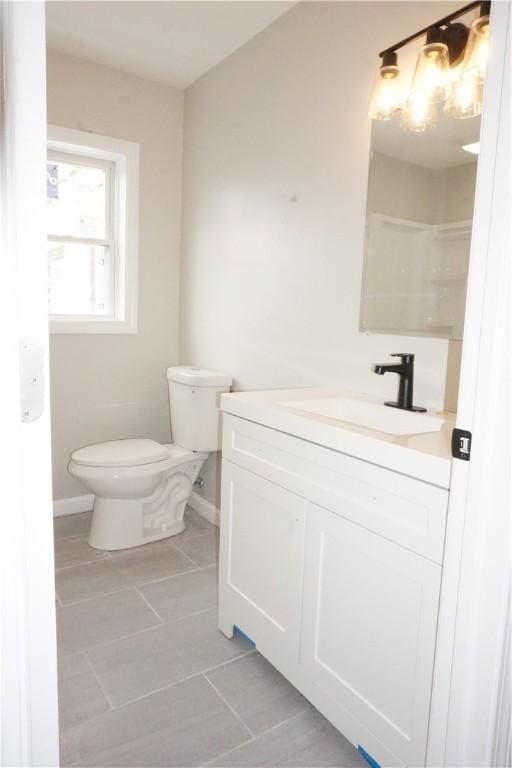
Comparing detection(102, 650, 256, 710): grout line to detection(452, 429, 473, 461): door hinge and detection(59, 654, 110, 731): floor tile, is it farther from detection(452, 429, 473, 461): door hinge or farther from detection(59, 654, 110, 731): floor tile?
detection(452, 429, 473, 461): door hinge

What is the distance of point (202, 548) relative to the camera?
2.66 metres

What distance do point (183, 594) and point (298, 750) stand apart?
903mm

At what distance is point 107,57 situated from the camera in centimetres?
269

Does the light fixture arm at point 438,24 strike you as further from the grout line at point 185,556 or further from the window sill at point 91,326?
the grout line at point 185,556

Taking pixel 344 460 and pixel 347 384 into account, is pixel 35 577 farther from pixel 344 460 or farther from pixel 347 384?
pixel 347 384

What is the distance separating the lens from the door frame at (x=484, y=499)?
0.88 meters

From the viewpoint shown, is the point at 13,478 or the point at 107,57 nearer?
the point at 13,478

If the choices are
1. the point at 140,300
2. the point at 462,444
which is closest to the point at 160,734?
the point at 462,444

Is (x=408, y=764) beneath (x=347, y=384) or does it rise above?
beneath

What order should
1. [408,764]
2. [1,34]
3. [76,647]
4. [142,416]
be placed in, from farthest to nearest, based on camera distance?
[142,416]
[76,647]
[408,764]
[1,34]

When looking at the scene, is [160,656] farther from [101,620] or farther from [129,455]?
[129,455]

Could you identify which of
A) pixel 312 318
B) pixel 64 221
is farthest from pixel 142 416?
pixel 312 318

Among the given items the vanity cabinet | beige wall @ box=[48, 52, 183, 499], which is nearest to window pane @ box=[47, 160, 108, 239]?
beige wall @ box=[48, 52, 183, 499]

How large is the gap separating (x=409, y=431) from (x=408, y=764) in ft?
2.83
